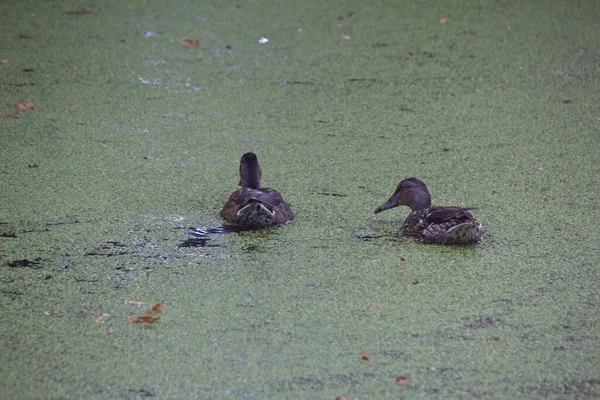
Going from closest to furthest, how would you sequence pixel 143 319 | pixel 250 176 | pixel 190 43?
pixel 143 319, pixel 250 176, pixel 190 43

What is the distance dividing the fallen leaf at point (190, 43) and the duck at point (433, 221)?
2234 millimetres

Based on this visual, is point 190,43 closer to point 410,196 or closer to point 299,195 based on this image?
point 299,195

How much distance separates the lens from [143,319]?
109 inches

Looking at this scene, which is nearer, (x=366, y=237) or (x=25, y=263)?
(x=25, y=263)

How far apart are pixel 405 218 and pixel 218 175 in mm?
867

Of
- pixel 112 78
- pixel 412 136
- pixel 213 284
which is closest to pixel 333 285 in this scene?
pixel 213 284

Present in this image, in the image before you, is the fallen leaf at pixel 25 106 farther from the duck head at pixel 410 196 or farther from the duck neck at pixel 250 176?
the duck head at pixel 410 196

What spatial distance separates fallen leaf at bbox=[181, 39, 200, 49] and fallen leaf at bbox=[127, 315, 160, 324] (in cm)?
290

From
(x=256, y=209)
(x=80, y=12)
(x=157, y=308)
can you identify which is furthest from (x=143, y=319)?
(x=80, y=12)

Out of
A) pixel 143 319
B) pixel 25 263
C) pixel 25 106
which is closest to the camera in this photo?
pixel 143 319

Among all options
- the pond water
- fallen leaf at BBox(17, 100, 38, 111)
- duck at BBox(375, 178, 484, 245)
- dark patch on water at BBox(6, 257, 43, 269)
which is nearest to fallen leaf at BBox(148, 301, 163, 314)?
the pond water

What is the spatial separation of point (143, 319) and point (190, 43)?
2.97 meters

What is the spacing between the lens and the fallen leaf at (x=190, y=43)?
541cm

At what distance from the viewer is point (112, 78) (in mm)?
4965
